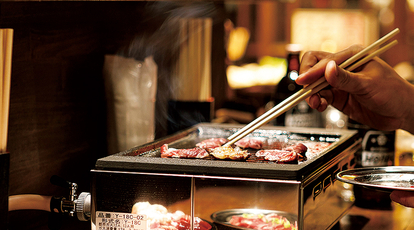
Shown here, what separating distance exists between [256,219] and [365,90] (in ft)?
2.62

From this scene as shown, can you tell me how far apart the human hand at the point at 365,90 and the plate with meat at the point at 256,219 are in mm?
524

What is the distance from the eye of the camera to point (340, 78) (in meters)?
1.38

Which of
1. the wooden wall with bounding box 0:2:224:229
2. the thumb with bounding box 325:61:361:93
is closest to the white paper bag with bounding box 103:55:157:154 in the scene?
the wooden wall with bounding box 0:2:224:229

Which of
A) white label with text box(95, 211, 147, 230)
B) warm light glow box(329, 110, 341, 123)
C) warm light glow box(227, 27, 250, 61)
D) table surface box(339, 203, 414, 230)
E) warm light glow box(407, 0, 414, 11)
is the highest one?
warm light glow box(407, 0, 414, 11)

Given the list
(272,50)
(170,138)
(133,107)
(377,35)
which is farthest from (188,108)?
(377,35)

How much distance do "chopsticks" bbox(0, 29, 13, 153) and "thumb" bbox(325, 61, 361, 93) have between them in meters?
0.99

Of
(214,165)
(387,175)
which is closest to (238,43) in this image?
(387,175)

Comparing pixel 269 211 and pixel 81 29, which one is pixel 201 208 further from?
pixel 81 29

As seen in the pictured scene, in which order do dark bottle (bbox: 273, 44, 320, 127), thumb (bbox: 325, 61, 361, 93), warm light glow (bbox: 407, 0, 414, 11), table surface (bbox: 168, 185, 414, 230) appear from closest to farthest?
thumb (bbox: 325, 61, 361, 93), table surface (bbox: 168, 185, 414, 230), dark bottle (bbox: 273, 44, 320, 127), warm light glow (bbox: 407, 0, 414, 11)

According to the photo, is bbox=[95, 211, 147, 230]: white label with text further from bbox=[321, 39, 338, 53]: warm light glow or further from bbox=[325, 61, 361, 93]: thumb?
bbox=[321, 39, 338, 53]: warm light glow

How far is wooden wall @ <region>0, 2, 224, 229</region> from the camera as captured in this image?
150 centimetres

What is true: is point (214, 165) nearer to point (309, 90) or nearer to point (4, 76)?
point (309, 90)

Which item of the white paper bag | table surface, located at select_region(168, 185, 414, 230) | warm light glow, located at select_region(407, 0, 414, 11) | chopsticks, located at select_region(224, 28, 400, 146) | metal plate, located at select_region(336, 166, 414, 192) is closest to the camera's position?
metal plate, located at select_region(336, 166, 414, 192)

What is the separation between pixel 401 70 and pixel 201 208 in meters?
5.99
